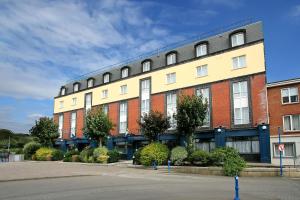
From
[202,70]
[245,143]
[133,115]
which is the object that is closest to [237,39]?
[202,70]

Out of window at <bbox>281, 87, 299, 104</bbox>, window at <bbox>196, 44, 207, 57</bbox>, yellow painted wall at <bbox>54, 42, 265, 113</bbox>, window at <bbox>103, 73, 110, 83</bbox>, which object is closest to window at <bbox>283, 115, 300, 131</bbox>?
window at <bbox>281, 87, 299, 104</bbox>

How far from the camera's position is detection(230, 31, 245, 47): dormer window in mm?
35075

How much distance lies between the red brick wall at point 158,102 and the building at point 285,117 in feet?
47.3

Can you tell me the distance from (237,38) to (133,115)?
18271mm

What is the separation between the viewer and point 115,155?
3988 centimetres

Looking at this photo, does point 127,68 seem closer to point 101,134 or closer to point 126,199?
point 101,134

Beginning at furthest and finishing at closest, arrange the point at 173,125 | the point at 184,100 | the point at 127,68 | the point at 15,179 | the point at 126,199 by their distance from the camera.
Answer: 1. the point at 127,68
2. the point at 173,125
3. the point at 184,100
4. the point at 15,179
5. the point at 126,199

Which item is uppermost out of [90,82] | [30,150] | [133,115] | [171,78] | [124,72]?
[124,72]

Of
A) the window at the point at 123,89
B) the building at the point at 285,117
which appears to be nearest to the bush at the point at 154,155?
the building at the point at 285,117

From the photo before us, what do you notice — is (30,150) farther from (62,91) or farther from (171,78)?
(171,78)

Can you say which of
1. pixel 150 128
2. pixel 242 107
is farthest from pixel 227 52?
pixel 150 128

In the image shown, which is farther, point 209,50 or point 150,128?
point 209,50

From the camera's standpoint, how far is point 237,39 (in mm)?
35531

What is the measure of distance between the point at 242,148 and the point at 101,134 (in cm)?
1674
